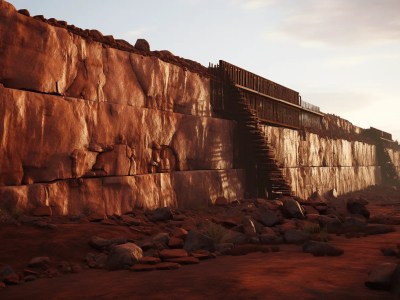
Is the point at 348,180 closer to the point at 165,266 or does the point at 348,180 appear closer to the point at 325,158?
the point at 325,158

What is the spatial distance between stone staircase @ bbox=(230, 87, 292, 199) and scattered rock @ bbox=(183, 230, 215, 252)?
24.3ft

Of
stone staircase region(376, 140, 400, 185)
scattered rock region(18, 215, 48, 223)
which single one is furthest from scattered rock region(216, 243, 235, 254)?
stone staircase region(376, 140, 400, 185)

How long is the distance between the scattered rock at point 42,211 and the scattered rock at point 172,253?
2.53 meters

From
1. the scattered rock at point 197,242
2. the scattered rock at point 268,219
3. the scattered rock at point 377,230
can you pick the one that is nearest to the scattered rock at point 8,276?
the scattered rock at point 197,242

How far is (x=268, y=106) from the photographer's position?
17.1 metres

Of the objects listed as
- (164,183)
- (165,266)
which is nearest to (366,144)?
(164,183)

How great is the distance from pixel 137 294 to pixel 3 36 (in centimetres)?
549

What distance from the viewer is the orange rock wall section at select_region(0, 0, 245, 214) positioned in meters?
7.64

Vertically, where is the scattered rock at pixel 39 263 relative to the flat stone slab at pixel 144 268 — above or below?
above

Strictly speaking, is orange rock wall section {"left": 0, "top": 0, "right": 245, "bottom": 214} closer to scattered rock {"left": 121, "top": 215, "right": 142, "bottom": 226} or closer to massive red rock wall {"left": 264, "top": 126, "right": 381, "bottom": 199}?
scattered rock {"left": 121, "top": 215, "right": 142, "bottom": 226}

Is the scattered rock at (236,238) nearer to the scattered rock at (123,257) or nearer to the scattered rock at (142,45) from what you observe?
the scattered rock at (123,257)

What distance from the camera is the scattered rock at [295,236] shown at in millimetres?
7879

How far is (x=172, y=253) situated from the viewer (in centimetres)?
632

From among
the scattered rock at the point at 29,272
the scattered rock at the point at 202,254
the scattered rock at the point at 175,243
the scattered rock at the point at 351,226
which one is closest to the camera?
the scattered rock at the point at 29,272
